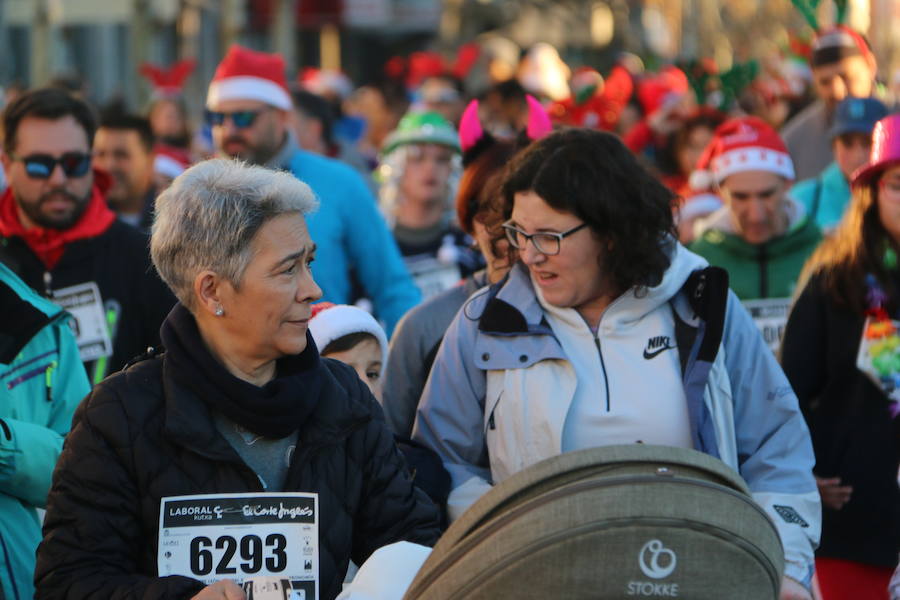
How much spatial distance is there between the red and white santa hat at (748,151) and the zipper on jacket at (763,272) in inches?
25.3

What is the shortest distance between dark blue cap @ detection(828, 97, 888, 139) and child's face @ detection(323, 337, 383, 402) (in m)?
3.57

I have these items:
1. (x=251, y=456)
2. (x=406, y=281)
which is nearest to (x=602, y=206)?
(x=251, y=456)

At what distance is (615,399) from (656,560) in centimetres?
145

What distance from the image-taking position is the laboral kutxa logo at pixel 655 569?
325 centimetres

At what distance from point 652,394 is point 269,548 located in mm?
1230

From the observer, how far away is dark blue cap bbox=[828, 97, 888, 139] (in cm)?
845

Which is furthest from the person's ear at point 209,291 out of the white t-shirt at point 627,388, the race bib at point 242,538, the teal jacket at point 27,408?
the white t-shirt at point 627,388

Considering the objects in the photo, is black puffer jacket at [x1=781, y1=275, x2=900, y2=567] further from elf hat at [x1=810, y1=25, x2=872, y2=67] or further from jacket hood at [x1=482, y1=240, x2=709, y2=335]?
elf hat at [x1=810, y1=25, x2=872, y2=67]

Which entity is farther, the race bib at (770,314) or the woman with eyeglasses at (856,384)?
the race bib at (770,314)

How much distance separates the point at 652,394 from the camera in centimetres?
469

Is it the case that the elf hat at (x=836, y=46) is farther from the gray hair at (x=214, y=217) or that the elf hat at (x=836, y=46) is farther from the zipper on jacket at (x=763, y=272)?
the gray hair at (x=214, y=217)

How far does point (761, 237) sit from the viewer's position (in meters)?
7.62

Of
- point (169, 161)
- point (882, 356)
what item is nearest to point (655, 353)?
point (882, 356)

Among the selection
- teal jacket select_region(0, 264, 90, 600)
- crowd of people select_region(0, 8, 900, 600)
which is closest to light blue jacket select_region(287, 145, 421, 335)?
crowd of people select_region(0, 8, 900, 600)
